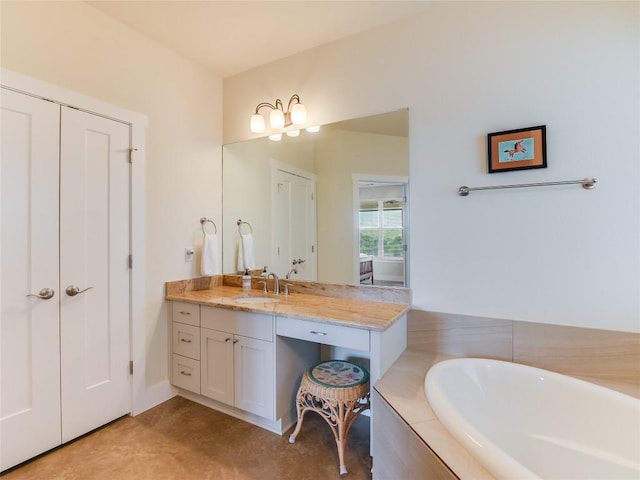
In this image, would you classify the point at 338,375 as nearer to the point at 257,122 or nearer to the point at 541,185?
the point at 541,185

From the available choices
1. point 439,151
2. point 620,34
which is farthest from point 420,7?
point 620,34

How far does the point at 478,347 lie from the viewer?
70.4 inches

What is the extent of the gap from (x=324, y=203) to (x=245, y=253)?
874mm

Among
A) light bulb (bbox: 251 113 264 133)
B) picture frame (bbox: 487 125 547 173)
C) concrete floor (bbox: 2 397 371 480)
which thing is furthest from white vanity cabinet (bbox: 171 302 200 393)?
picture frame (bbox: 487 125 547 173)

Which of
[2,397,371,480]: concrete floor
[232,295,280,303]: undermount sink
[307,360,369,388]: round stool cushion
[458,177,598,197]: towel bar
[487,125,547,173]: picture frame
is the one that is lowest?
[2,397,371,480]: concrete floor

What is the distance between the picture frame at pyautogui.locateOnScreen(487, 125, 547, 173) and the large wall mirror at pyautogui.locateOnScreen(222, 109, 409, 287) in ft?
1.63

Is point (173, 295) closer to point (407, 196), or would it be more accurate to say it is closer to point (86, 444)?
point (86, 444)

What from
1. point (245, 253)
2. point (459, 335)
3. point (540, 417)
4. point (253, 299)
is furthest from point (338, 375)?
point (245, 253)

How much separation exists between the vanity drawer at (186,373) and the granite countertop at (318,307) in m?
0.45

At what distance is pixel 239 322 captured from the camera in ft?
6.50

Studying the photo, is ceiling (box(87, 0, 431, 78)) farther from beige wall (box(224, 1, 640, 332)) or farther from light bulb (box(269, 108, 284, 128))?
light bulb (box(269, 108, 284, 128))

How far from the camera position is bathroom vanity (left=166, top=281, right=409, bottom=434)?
167 centimetres

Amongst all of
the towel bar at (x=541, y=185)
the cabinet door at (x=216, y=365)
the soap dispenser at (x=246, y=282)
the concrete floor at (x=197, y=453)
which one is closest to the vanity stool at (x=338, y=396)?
the concrete floor at (x=197, y=453)

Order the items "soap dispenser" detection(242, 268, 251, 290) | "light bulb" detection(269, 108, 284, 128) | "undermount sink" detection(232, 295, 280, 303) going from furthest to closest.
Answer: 1. "soap dispenser" detection(242, 268, 251, 290)
2. "light bulb" detection(269, 108, 284, 128)
3. "undermount sink" detection(232, 295, 280, 303)
